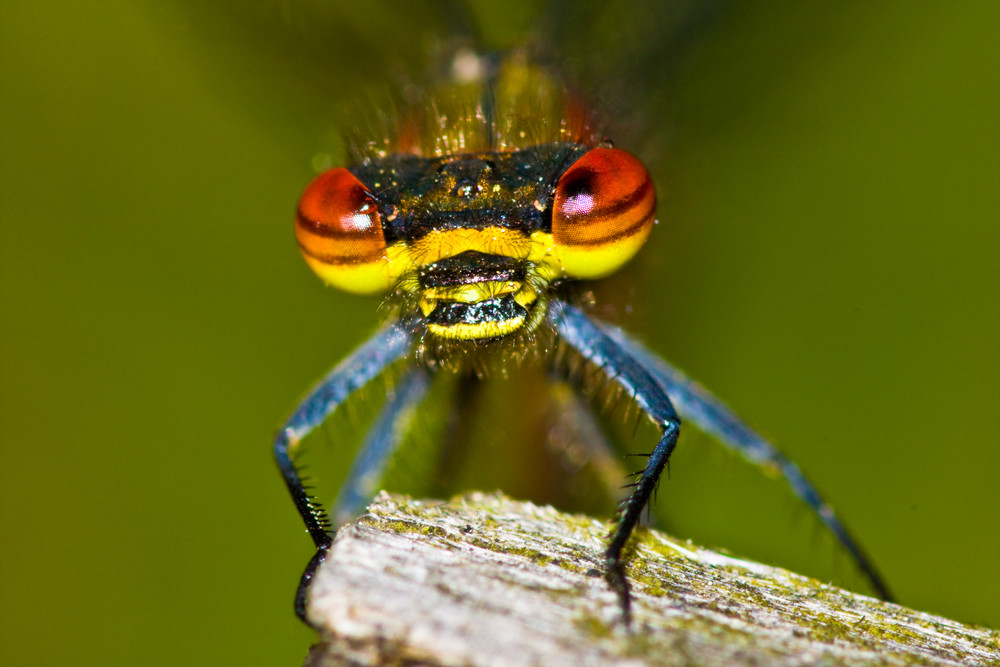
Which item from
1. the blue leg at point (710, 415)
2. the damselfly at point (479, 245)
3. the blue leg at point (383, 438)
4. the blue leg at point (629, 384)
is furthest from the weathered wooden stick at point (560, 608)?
the blue leg at point (383, 438)

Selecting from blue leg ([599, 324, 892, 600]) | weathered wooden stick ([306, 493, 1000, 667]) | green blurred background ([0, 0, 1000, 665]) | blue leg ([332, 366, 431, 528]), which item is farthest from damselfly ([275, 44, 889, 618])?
green blurred background ([0, 0, 1000, 665])

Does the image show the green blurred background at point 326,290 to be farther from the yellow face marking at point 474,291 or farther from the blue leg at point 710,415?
the yellow face marking at point 474,291

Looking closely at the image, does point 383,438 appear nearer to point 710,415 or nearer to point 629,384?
point 629,384

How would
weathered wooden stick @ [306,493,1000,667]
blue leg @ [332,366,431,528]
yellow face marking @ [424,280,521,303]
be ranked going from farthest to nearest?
1. blue leg @ [332,366,431,528]
2. yellow face marking @ [424,280,521,303]
3. weathered wooden stick @ [306,493,1000,667]

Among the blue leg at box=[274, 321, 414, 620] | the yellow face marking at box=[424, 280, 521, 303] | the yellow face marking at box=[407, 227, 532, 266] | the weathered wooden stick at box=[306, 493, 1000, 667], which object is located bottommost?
the weathered wooden stick at box=[306, 493, 1000, 667]

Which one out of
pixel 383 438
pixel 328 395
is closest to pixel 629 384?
pixel 328 395

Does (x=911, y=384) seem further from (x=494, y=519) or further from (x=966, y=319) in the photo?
(x=494, y=519)

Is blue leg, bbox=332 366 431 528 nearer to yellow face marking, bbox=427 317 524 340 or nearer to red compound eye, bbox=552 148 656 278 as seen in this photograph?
yellow face marking, bbox=427 317 524 340
